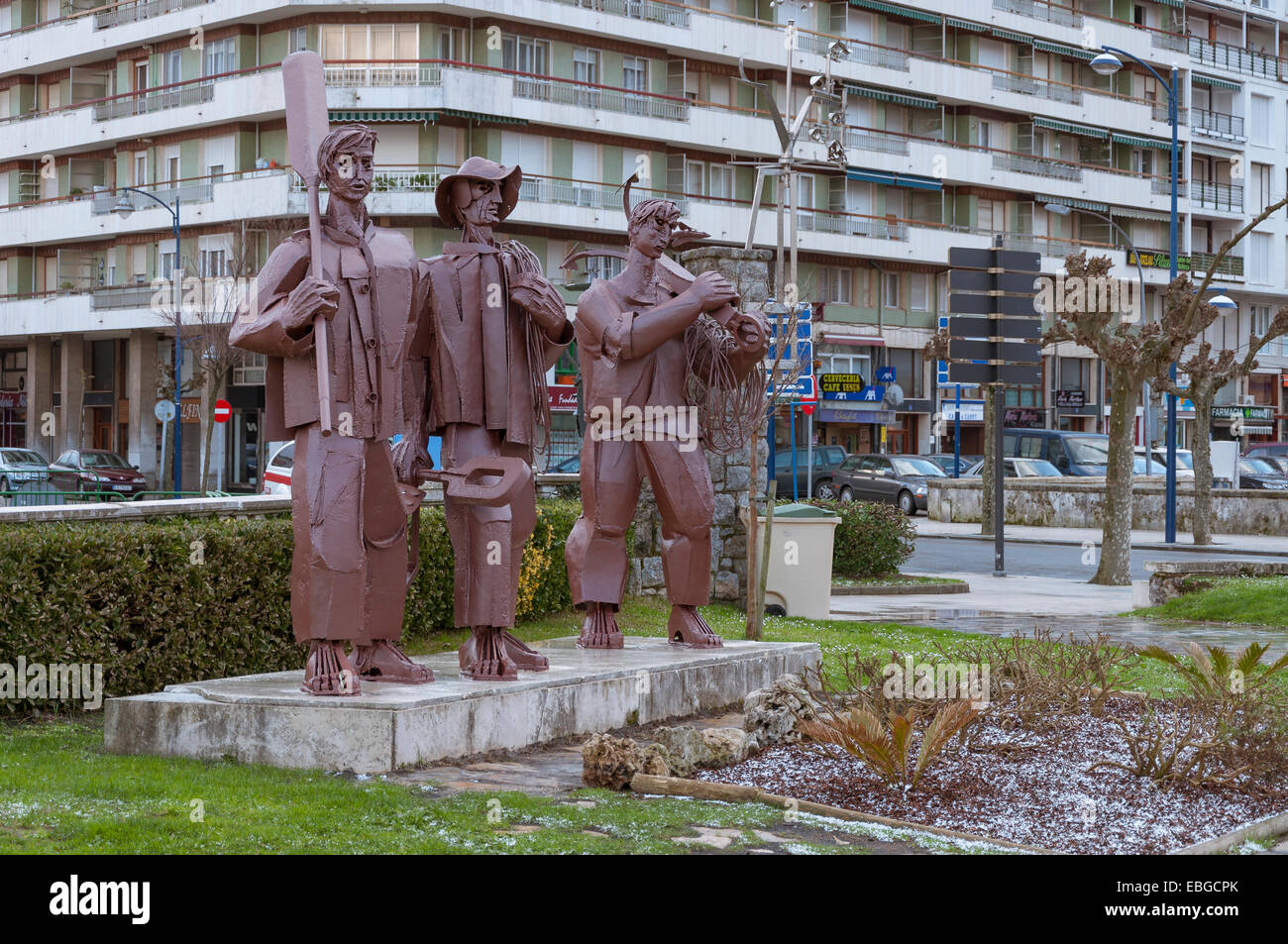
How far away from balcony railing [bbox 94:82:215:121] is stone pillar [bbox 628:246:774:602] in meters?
32.9

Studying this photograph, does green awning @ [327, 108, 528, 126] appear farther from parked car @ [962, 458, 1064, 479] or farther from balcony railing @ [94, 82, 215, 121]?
parked car @ [962, 458, 1064, 479]

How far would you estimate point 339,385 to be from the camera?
7379 mm

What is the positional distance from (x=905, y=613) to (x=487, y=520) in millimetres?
9603

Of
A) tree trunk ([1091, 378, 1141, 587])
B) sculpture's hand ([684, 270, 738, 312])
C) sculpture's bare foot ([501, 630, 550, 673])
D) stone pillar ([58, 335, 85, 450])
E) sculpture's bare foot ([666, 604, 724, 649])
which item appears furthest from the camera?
stone pillar ([58, 335, 85, 450])

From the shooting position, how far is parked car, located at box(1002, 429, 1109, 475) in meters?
41.8

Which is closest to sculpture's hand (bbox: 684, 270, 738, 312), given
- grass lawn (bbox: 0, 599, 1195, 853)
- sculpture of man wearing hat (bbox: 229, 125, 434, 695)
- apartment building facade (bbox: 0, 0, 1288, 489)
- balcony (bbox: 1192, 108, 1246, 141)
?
sculpture of man wearing hat (bbox: 229, 125, 434, 695)

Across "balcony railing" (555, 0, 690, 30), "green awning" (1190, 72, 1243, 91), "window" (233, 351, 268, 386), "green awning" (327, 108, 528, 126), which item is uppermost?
"green awning" (1190, 72, 1243, 91)

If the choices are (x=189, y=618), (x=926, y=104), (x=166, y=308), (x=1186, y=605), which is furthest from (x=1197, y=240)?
(x=189, y=618)

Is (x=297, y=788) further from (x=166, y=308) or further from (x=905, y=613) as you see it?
(x=166, y=308)

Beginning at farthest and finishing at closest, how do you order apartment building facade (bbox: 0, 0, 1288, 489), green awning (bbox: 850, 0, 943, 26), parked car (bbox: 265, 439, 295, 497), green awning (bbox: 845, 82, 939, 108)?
1. green awning (bbox: 845, 82, 939, 108)
2. green awning (bbox: 850, 0, 943, 26)
3. apartment building facade (bbox: 0, 0, 1288, 489)
4. parked car (bbox: 265, 439, 295, 497)

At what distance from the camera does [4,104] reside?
5291 centimetres

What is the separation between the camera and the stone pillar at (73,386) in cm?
5134

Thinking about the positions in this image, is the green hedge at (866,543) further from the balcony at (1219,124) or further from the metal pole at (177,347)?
the balcony at (1219,124)

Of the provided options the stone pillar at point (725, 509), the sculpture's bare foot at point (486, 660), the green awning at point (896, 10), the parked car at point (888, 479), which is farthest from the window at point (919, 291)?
the sculpture's bare foot at point (486, 660)
